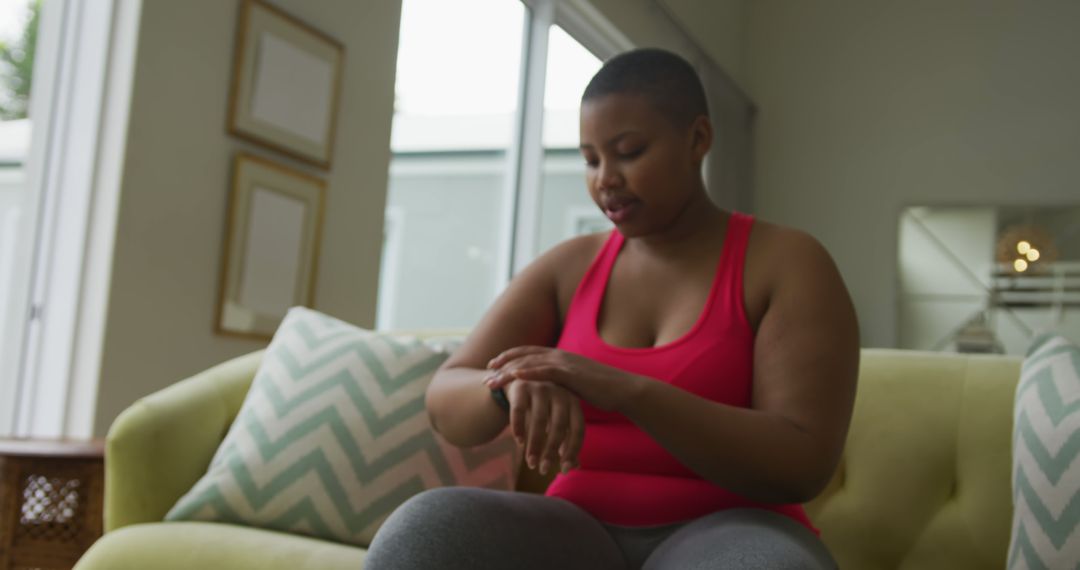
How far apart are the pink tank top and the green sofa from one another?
46 centimetres

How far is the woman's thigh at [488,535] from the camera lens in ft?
2.96

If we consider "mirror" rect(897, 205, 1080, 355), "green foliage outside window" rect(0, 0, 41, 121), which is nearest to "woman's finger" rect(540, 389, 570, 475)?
"green foliage outside window" rect(0, 0, 41, 121)

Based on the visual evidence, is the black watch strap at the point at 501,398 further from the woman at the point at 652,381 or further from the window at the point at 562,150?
the window at the point at 562,150

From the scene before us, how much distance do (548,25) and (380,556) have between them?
4095 mm

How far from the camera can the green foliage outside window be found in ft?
8.41

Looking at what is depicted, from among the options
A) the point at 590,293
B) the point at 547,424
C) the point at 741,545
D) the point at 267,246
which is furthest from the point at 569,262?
the point at 267,246

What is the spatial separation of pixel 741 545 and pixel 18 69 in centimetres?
234

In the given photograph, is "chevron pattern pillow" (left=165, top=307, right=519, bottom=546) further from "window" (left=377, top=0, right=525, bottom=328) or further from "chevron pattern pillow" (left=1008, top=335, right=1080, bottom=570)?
"window" (left=377, top=0, right=525, bottom=328)

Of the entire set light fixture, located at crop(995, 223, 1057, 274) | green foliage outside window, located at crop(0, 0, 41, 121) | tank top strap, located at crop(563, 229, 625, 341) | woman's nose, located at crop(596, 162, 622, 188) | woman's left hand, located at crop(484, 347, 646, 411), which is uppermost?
light fixture, located at crop(995, 223, 1057, 274)

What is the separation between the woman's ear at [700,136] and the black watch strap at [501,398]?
0.37 m

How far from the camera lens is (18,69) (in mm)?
2594

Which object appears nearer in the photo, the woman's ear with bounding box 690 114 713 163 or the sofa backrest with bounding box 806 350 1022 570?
the woman's ear with bounding box 690 114 713 163

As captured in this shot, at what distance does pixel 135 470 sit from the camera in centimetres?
161

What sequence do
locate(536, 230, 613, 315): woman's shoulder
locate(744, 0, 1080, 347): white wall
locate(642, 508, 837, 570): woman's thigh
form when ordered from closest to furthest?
1. locate(642, 508, 837, 570): woman's thigh
2. locate(536, 230, 613, 315): woman's shoulder
3. locate(744, 0, 1080, 347): white wall
